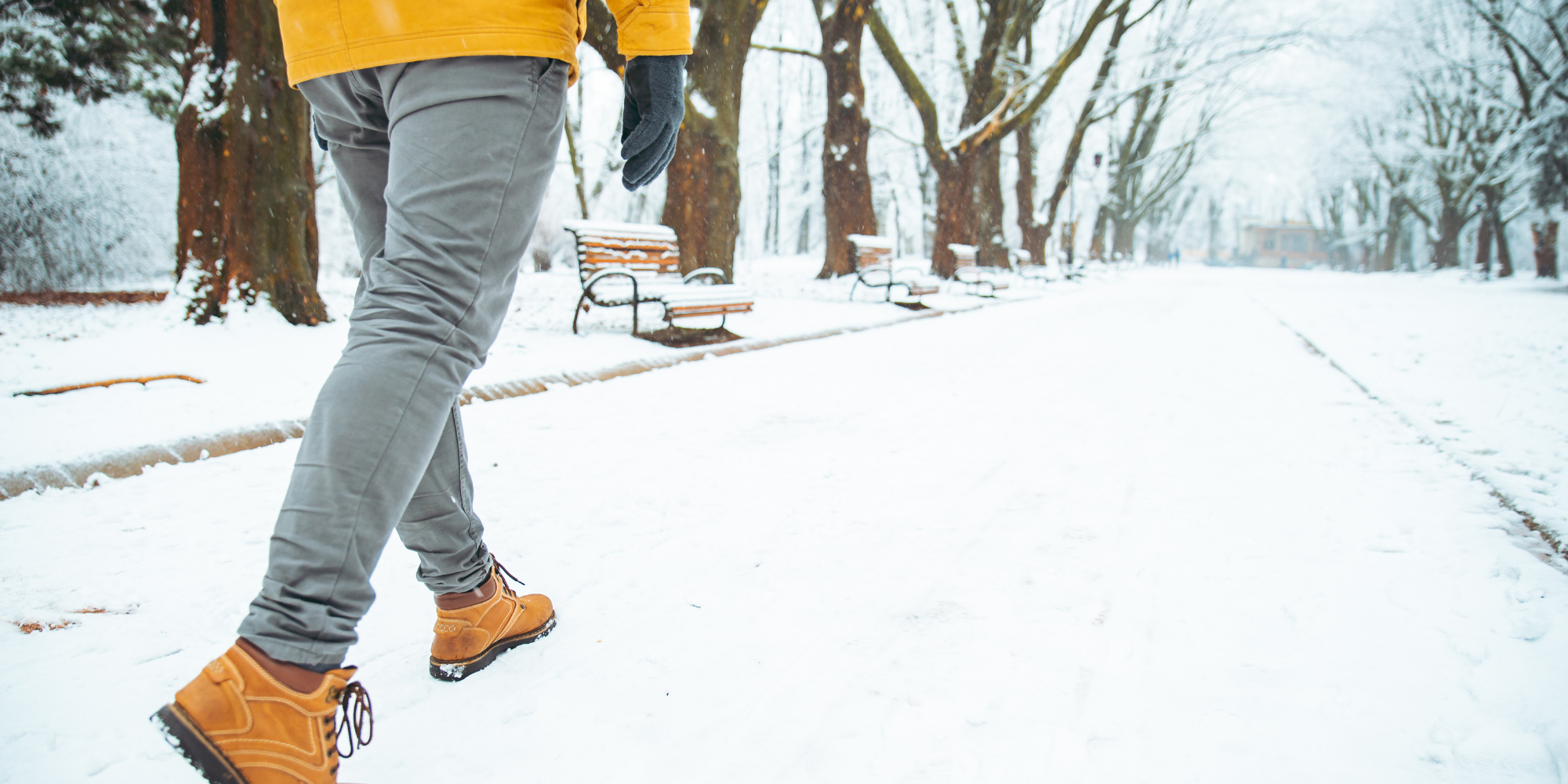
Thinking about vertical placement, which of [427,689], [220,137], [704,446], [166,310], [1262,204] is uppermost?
[1262,204]

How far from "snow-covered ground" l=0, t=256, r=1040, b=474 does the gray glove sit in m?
2.65

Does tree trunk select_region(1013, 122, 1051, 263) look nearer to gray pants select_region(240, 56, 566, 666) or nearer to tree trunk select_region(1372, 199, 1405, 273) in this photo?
gray pants select_region(240, 56, 566, 666)

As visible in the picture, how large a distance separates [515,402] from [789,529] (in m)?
2.33

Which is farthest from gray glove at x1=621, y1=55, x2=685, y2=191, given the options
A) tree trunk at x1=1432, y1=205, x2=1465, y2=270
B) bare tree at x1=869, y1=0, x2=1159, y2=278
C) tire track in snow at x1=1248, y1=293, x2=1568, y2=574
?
tree trunk at x1=1432, y1=205, x2=1465, y2=270

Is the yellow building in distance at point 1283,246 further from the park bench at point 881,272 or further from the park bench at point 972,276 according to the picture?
the park bench at point 881,272

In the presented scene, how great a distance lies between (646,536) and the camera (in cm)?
212

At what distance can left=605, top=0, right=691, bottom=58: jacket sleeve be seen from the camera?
1318 mm

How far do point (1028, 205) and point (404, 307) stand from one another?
22724 mm

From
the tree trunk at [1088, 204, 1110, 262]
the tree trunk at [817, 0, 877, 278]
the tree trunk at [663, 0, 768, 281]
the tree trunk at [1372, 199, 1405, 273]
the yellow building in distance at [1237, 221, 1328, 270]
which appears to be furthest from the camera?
the yellow building in distance at [1237, 221, 1328, 270]

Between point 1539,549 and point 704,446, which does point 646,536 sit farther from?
point 1539,549

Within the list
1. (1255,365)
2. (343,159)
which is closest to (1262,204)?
(1255,365)

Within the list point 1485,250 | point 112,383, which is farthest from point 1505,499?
point 1485,250

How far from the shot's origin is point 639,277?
6.36 m

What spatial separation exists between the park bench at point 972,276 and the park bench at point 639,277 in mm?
6403
